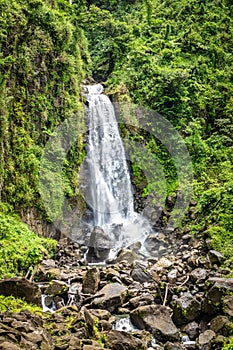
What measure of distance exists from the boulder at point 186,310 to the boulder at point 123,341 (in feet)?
5.06

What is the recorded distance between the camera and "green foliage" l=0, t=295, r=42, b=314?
26.1 ft

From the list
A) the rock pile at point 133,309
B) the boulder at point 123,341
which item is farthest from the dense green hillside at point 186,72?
the boulder at point 123,341

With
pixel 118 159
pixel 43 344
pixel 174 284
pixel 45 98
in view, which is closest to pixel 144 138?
pixel 118 159

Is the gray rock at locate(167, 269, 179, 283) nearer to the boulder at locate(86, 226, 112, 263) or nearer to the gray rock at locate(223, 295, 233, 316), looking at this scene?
the gray rock at locate(223, 295, 233, 316)

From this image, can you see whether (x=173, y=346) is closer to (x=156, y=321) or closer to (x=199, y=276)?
(x=156, y=321)

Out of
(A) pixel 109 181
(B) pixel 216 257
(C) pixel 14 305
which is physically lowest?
(C) pixel 14 305

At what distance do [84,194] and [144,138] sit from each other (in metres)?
4.55

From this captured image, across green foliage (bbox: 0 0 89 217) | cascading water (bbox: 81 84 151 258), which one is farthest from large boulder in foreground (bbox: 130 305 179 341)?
cascading water (bbox: 81 84 151 258)

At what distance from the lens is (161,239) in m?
16.0

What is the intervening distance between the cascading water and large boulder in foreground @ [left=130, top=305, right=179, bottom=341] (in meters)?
7.11

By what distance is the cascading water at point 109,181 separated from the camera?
17000mm

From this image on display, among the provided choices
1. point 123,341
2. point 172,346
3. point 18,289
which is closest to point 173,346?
point 172,346

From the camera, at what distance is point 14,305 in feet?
26.9

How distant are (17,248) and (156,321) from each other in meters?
4.91
